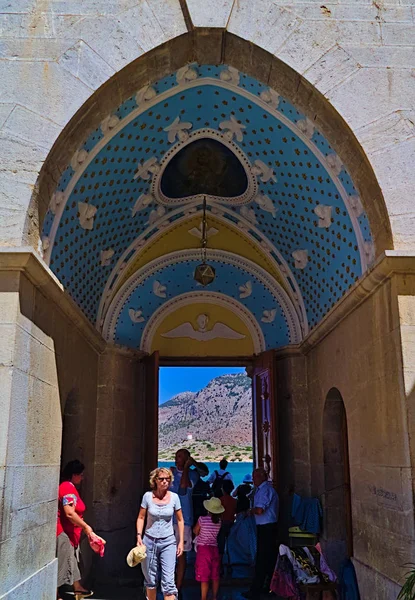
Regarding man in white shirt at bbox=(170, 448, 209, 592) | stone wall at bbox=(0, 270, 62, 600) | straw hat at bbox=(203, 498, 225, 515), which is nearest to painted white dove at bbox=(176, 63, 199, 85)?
stone wall at bbox=(0, 270, 62, 600)

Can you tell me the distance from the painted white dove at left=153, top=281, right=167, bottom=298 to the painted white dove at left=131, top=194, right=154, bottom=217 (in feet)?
5.30

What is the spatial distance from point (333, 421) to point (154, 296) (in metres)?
3.35

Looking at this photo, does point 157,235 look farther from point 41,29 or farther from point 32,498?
point 32,498

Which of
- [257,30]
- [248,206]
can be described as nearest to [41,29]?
[257,30]

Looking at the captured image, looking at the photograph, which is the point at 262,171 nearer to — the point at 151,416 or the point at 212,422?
the point at 151,416

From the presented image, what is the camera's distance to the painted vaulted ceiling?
20.1 ft

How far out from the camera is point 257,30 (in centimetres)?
545

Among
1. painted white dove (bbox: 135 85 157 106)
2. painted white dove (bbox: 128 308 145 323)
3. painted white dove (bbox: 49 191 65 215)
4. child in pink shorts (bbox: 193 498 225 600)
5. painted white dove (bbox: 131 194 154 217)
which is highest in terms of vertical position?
painted white dove (bbox: 135 85 157 106)

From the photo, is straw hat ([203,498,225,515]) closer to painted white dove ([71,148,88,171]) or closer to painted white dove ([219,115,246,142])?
painted white dove ([71,148,88,171])

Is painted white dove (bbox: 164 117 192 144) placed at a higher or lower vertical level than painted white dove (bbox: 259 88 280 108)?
higher

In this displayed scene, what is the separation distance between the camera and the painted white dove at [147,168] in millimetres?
7156

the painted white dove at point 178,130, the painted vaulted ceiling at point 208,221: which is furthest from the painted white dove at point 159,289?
the painted white dove at point 178,130

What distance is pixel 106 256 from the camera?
26.3 ft

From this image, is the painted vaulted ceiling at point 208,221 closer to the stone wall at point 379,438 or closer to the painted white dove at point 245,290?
the painted white dove at point 245,290
